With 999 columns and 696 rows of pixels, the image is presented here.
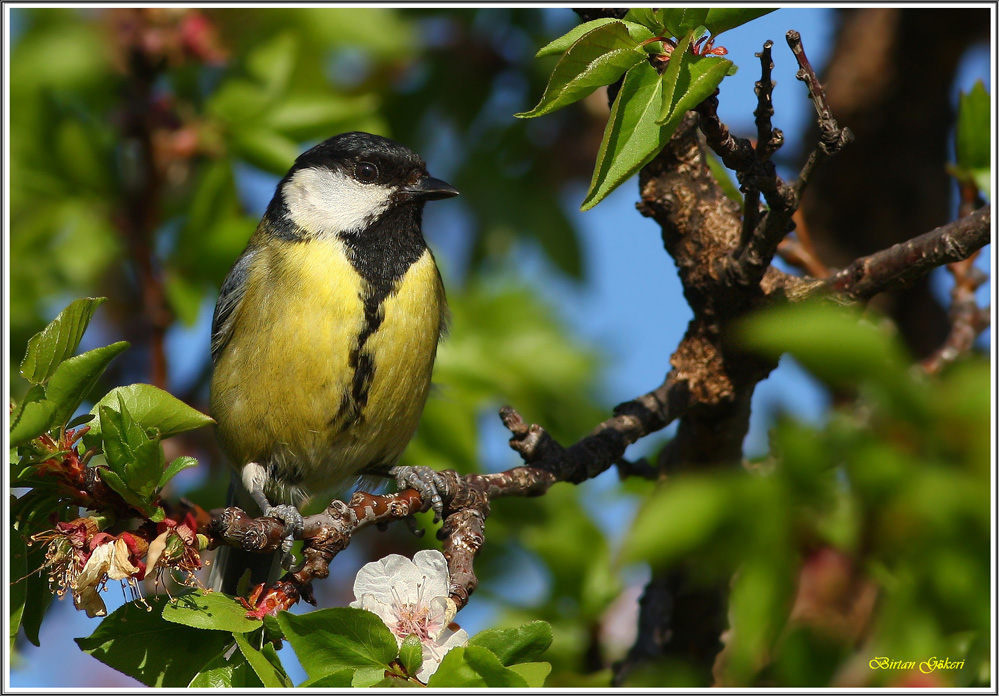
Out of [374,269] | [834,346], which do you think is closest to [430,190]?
[374,269]

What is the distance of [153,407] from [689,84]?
117 centimetres

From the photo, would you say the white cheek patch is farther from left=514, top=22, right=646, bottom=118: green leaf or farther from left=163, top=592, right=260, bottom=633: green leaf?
left=514, top=22, right=646, bottom=118: green leaf

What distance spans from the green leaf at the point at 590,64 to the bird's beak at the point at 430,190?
6.07 feet

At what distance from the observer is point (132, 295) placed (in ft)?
14.3

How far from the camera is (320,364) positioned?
2979 mm

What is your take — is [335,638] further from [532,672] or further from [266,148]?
[266,148]

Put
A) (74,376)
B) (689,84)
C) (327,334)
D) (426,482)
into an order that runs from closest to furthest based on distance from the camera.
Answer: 1. (689,84)
2. (74,376)
3. (426,482)
4. (327,334)

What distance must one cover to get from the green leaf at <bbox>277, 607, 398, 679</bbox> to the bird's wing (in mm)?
1894

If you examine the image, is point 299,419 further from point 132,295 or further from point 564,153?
point 564,153

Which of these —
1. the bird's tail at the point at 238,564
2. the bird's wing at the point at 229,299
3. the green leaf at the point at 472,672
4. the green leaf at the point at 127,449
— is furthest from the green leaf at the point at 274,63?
the green leaf at the point at 472,672

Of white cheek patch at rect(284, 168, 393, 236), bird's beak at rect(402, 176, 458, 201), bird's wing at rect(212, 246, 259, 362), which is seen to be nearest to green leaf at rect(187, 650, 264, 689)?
bird's wing at rect(212, 246, 259, 362)

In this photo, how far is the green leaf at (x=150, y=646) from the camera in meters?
1.97

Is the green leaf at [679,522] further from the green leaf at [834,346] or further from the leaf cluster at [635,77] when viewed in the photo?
the leaf cluster at [635,77]

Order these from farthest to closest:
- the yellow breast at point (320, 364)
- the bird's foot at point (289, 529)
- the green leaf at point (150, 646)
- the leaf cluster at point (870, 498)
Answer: the yellow breast at point (320, 364), the bird's foot at point (289, 529), the green leaf at point (150, 646), the leaf cluster at point (870, 498)
